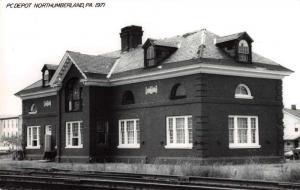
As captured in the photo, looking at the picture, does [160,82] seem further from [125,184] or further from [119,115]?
[125,184]

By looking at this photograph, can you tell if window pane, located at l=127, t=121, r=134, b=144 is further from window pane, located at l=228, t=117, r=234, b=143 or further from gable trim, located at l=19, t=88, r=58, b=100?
gable trim, located at l=19, t=88, r=58, b=100

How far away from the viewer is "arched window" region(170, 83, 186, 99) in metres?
30.0

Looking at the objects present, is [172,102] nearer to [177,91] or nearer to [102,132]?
[177,91]

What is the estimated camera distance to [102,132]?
3528 centimetres

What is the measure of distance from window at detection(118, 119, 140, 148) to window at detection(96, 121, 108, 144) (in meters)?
1.28

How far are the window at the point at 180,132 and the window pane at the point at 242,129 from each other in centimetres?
303

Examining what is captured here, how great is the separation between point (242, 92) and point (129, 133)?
26.8 ft

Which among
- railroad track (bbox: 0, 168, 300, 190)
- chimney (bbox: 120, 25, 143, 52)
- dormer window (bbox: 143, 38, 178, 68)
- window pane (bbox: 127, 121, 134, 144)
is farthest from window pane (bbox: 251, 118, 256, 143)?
railroad track (bbox: 0, 168, 300, 190)

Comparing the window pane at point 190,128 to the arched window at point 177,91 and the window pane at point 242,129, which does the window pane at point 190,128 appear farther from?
the window pane at point 242,129

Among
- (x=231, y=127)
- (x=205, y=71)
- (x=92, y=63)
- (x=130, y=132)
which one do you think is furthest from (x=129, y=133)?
(x=205, y=71)

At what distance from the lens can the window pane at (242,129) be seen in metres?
30.0

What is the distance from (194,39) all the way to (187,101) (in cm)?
484

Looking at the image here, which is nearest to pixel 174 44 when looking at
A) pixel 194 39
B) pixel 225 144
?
pixel 194 39

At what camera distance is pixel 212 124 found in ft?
94.0
